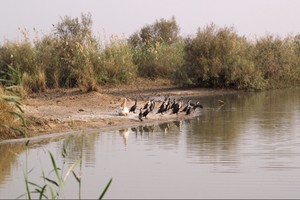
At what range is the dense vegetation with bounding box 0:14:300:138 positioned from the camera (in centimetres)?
3023

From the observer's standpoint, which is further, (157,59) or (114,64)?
(157,59)

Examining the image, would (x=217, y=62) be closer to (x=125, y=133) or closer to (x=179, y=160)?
(x=125, y=133)

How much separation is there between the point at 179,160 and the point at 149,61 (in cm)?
2459

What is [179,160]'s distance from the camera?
1289cm

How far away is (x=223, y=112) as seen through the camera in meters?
22.0

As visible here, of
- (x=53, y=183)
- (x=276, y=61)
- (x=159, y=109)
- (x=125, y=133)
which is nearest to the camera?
(x=53, y=183)

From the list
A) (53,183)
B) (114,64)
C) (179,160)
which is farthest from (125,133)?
(114,64)

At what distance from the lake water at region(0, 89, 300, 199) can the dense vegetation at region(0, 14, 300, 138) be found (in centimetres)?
943

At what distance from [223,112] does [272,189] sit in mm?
11880

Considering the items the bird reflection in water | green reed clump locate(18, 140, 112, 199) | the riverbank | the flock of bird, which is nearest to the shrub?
the riverbank

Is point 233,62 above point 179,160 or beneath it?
above

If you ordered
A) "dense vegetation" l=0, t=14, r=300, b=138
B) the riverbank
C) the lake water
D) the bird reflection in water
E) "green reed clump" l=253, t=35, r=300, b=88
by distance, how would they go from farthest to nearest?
"green reed clump" l=253, t=35, r=300, b=88 < "dense vegetation" l=0, t=14, r=300, b=138 < the riverbank < the bird reflection in water < the lake water

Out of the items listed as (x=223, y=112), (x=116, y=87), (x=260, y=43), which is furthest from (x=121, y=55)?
(x=223, y=112)

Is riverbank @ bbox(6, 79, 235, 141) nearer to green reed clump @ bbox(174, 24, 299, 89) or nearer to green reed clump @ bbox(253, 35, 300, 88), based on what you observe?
green reed clump @ bbox(174, 24, 299, 89)
